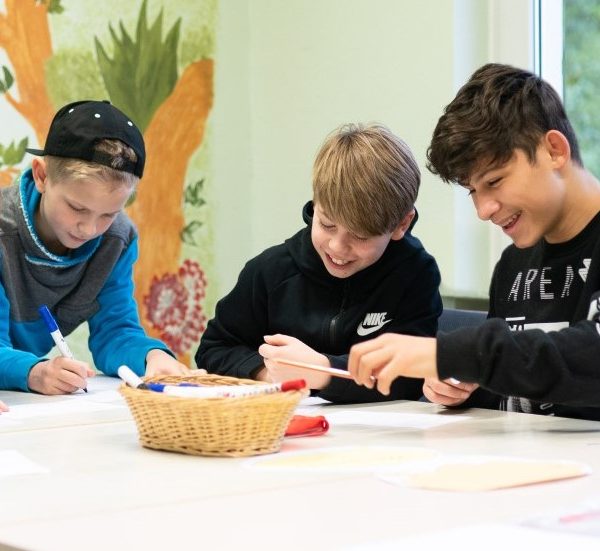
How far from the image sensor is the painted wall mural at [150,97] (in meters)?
2.65

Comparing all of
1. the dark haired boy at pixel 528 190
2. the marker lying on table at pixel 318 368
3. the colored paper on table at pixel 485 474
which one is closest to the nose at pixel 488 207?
the dark haired boy at pixel 528 190

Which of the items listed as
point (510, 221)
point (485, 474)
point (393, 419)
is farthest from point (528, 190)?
point (485, 474)

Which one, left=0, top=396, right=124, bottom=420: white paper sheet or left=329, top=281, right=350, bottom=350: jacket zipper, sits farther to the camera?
left=329, top=281, right=350, bottom=350: jacket zipper

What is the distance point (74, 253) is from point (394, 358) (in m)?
1.03

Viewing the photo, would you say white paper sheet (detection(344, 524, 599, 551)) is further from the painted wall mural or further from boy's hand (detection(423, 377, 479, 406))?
the painted wall mural

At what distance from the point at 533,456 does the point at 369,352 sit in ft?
0.79

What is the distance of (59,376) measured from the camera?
5.99 ft

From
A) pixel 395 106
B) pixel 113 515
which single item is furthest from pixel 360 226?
pixel 395 106

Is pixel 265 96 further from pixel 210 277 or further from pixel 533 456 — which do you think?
pixel 533 456

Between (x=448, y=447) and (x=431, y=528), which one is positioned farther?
(x=448, y=447)

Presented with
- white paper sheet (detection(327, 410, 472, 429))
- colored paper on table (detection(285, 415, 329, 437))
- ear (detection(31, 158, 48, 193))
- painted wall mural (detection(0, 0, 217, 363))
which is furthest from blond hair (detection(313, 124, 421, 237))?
painted wall mural (detection(0, 0, 217, 363))

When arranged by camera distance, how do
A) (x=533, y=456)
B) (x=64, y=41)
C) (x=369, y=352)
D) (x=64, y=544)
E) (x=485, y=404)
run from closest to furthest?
(x=64, y=544)
(x=533, y=456)
(x=369, y=352)
(x=485, y=404)
(x=64, y=41)

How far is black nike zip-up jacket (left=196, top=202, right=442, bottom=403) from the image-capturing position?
6.15ft

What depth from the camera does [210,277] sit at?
312 centimetres
